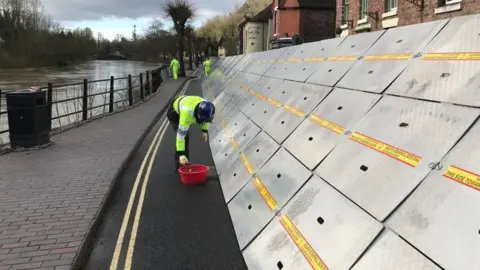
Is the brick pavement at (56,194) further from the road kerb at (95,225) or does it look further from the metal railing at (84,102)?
the metal railing at (84,102)

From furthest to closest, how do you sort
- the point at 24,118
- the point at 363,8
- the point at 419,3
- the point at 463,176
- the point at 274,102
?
the point at 363,8 < the point at 419,3 < the point at 24,118 < the point at 274,102 < the point at 463,176

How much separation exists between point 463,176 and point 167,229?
3.73 meters

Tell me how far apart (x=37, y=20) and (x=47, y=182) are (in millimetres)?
96455

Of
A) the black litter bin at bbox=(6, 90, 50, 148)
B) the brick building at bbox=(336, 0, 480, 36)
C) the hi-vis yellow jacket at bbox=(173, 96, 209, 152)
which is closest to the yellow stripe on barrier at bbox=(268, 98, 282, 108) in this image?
the hi-vis yellow jacket at bbox=(173, 96, 209, 152)

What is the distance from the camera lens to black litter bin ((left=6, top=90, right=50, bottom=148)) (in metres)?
9.60

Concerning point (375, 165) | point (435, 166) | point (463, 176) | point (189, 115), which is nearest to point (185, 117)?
point (189, 115)

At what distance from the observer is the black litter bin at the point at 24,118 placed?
9602mm

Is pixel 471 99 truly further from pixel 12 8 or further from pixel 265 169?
pixel 12 8

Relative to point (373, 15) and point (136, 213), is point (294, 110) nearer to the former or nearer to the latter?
point (136, 213)

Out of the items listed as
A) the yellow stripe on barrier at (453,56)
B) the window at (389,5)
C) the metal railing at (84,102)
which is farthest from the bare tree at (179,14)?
the yellow stripe on barrier at (453,56)

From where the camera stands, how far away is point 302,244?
4012mm

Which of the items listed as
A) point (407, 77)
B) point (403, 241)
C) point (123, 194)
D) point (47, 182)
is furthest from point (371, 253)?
point (47, 182)

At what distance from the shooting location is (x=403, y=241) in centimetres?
313

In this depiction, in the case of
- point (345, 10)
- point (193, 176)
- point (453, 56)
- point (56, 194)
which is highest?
point (345, 10)
